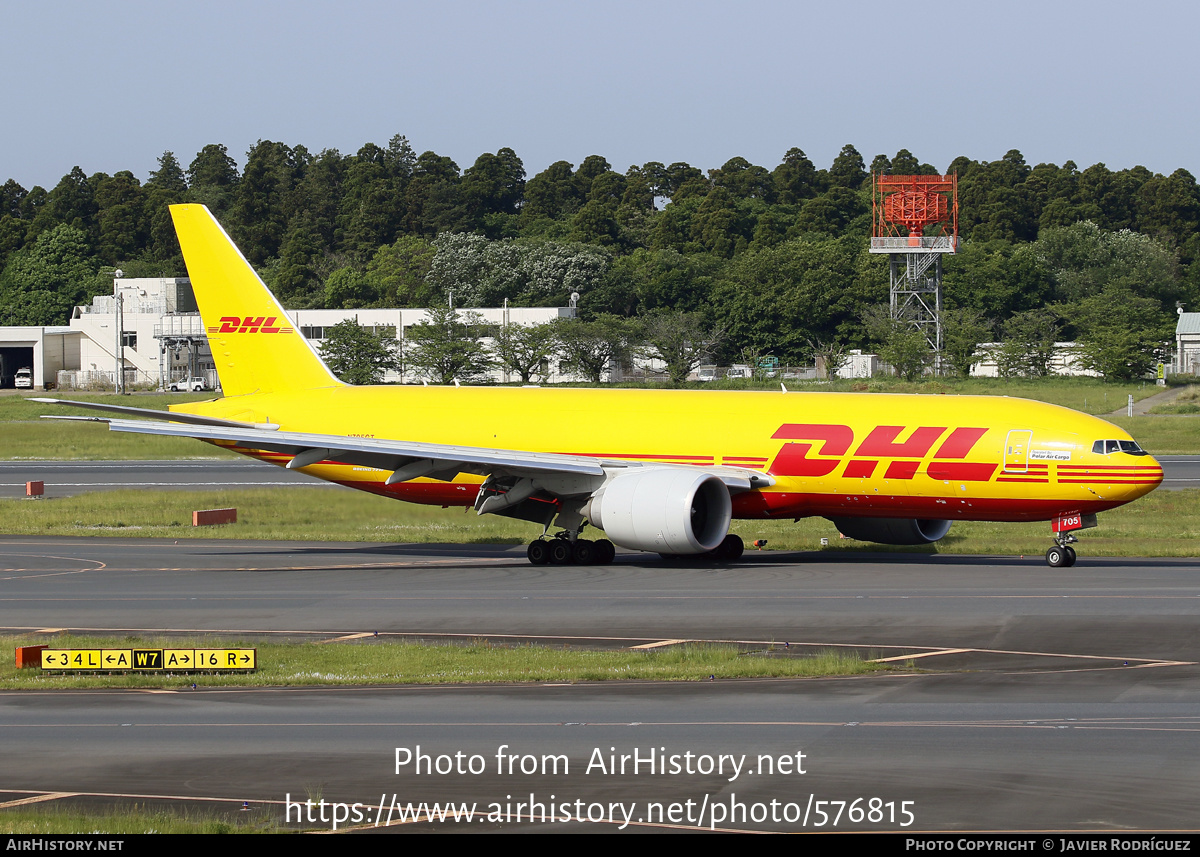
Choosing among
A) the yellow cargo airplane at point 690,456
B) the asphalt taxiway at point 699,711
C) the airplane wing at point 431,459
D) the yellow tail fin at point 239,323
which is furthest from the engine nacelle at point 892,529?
the yellow tail fin at point 239,323

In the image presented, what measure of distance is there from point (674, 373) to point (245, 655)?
326 ft

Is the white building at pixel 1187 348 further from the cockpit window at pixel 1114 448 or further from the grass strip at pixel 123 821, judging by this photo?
the grass strip at pixel 123 821

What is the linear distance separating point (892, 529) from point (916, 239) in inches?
3876

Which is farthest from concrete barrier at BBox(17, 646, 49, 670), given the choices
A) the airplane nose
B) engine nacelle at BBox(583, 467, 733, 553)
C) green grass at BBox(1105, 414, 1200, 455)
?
green grass at BBox(1105, 414, 1200, 455)

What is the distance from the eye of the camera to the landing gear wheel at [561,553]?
36.5 m

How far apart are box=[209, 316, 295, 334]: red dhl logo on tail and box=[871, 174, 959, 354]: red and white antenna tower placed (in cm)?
9141

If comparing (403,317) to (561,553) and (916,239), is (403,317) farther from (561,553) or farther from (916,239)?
(561,553)

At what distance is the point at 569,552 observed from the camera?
36469mm

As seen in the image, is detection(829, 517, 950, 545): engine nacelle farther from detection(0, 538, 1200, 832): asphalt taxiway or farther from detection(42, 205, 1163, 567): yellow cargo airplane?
detection(0, 538, 1200, 832): asphalt taxiway

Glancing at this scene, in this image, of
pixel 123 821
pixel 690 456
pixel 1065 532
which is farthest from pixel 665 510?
pixel 123 821

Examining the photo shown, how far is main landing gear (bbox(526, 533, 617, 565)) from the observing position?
36.5 meters

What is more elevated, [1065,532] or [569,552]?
[1065,532]
